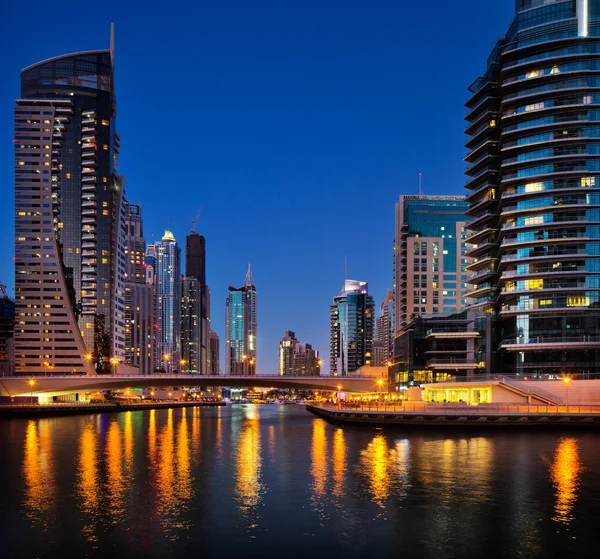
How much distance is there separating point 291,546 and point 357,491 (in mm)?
13602

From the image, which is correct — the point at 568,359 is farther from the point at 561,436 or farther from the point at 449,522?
the point at 449,522

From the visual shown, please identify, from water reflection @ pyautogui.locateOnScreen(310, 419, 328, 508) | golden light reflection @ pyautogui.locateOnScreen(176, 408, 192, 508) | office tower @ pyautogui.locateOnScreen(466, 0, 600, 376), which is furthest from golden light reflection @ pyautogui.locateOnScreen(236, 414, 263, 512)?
office tower @ pyautogui.locateOnScreen(466, 0, 600, 376)

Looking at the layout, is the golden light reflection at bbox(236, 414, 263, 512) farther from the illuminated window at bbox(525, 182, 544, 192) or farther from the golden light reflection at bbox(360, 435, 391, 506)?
the illuminated window at bbox(525, 182, 544, 192)

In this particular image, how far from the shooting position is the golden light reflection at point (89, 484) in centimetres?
3481

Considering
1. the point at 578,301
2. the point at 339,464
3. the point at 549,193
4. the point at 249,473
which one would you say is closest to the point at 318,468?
the point at 339,464

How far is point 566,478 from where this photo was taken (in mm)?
48344

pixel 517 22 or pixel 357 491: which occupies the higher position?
pixel 517 22

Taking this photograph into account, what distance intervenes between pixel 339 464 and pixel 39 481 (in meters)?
24.5

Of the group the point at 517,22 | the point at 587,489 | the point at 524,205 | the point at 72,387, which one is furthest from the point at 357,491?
the point at 72,387

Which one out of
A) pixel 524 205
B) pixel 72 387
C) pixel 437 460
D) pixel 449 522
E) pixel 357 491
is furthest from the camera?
pixel 72 387

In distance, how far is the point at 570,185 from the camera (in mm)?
126500

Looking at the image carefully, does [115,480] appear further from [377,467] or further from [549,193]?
[549,193]

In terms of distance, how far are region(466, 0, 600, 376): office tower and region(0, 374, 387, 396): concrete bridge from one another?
42038mm


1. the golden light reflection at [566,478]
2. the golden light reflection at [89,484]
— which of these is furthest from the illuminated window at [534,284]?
the golden light reflection at [89,484]
